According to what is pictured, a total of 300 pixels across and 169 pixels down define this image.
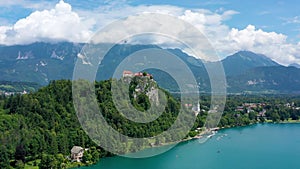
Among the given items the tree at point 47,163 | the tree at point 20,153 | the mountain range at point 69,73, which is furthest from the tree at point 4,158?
the mountain range at point 69,73

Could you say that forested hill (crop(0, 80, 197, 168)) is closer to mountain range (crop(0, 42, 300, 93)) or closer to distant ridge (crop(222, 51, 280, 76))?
mountain range (crop(0, 42, 300, 93))

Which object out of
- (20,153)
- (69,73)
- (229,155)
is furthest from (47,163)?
(69,73)

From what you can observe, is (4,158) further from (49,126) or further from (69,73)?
(69,73)

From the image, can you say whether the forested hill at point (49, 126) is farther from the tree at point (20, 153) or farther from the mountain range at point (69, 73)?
the mountain range at point (69, 73)

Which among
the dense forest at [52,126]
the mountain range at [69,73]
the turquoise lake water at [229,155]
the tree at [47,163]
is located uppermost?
the mountain range at [69,73]

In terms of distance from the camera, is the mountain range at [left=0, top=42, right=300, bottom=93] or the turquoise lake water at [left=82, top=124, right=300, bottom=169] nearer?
the turquoise lake water at [left=82, top=124, right=300, bottom=169]

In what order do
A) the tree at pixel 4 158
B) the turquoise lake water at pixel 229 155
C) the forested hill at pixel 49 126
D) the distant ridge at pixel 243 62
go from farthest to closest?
the distant ridge at pixel 243 62
the turquoise lake water at pixel 229 155
the forested hill at pixel 49 126
the tree at pixel 4 158

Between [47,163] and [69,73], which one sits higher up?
[69,73]

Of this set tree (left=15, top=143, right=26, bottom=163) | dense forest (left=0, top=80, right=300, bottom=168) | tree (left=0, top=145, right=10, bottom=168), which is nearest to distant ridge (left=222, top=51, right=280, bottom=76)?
dense forest (left=0, top=80, right=300, bottom=168)
